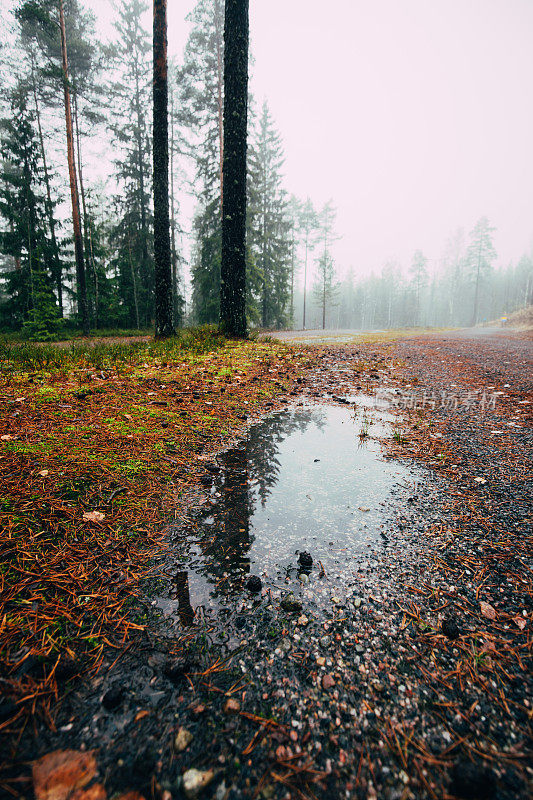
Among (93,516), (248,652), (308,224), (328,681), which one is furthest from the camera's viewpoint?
(308,224)

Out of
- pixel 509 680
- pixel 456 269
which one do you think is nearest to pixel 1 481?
pixel 509 680

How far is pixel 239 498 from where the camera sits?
228cm

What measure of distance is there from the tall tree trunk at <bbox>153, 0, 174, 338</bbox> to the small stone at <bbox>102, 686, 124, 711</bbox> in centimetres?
849

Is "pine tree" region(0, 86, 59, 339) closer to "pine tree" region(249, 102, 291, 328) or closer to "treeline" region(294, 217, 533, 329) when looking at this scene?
"pine tree" region(249, 102, 291, 328)

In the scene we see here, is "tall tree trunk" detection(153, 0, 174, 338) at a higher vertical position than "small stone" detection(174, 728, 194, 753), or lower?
higher

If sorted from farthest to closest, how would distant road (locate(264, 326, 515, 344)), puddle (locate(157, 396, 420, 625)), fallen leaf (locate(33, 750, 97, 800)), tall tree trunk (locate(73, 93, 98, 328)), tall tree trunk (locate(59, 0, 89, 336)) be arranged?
tall tree trunk (locate(73, 93, 98, 328)) < tall tree trunk (locate(59, 0, 89, 336)) < distant road (locate(264, 326, 515, 344)) < puddle (locate(157, 396, 420, 625)) < fallen leaf (locate(33, 750, 97, 800))

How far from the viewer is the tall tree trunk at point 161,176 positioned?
7.92m

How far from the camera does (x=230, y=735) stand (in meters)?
1.00

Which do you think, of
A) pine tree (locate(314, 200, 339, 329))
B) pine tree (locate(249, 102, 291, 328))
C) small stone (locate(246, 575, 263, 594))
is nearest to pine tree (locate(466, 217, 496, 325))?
pine tree (locate(314, 200, 339, 329))

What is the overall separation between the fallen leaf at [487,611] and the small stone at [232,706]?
1.03 m

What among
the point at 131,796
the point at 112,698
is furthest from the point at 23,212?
the point at 131,796

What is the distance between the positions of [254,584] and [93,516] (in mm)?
998

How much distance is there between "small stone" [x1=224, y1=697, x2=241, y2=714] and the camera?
106 centimetres

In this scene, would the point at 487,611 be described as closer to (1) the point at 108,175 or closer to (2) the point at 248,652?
(2) the point at 248,652
